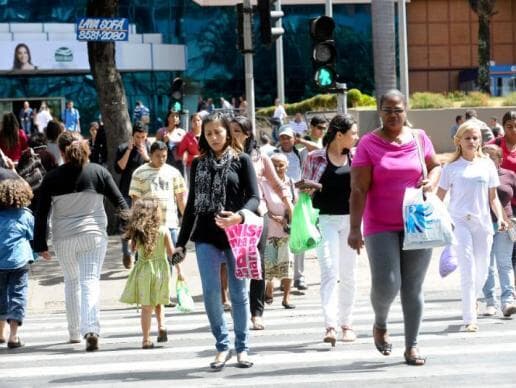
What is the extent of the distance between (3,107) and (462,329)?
1749 inches

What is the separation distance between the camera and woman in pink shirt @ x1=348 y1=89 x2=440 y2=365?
838cm

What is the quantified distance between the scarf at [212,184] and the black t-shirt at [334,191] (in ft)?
4.20

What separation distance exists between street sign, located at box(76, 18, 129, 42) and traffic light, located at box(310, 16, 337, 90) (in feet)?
9.22

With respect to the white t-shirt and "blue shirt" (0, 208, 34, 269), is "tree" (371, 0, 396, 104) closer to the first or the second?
the white t-shirt

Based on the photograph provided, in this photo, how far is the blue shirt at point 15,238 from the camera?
1081 cm

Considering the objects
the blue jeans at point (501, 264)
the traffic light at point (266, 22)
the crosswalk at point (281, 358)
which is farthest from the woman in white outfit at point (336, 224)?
the traffic light at point (266, 22)

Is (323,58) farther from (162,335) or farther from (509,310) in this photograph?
(162,335)

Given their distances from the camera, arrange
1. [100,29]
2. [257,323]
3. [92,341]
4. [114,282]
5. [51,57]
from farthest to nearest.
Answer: [51,57] < [100,29] < [114,282] < [257,323] < [92,341]

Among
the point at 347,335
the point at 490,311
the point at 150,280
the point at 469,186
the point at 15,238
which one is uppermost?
the point at 469,186

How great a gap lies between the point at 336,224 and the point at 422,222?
1.74 metres

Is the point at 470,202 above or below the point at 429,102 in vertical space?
below

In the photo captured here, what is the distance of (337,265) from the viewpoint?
9.91 m

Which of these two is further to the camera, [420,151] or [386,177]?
[420,151]

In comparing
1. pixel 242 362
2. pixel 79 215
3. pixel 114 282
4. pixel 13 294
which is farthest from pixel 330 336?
pixel 114 282
